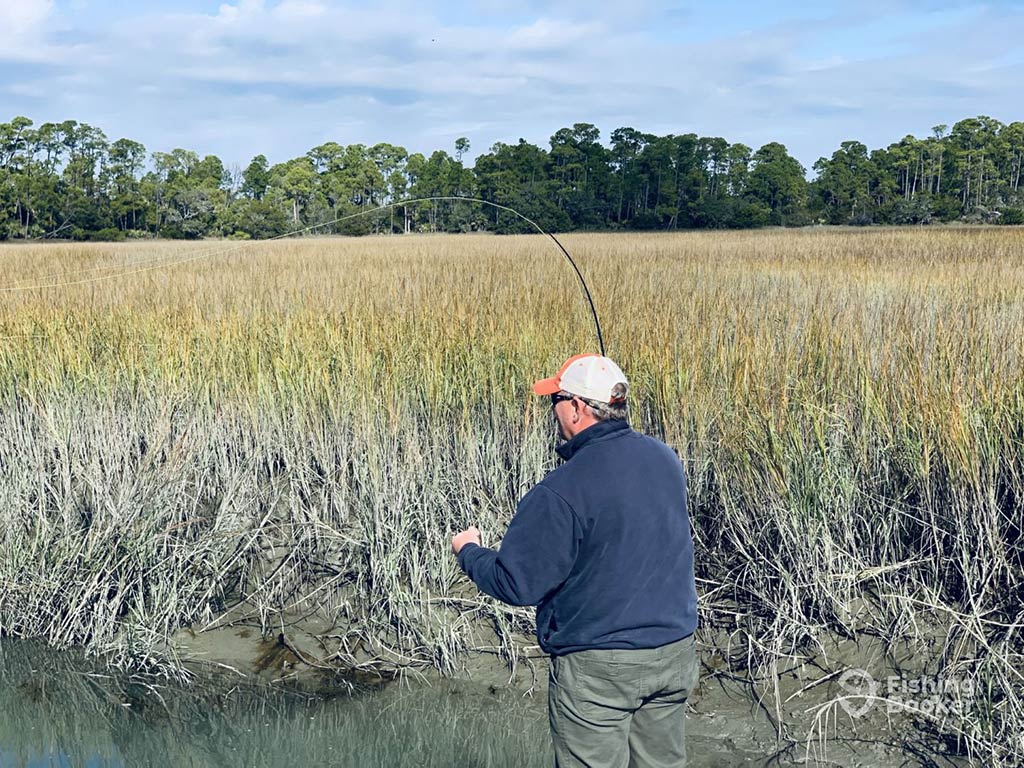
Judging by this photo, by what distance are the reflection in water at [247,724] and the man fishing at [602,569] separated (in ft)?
4.23

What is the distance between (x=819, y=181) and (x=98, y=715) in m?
57.7

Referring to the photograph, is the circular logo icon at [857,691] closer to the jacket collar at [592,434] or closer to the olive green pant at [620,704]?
the olive green pant at [620,704]

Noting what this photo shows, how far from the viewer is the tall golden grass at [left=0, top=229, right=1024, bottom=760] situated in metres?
3.91

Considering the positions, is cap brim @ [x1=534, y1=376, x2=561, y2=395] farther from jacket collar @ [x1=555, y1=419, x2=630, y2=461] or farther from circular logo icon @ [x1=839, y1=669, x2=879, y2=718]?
circular logo icon @ [x1=839, y1=669, x2=879, y2=718]

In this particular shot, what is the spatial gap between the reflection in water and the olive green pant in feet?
3.83

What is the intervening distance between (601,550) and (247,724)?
217 centimetres

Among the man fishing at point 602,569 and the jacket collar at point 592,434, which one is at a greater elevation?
the jacket collar at point 592,434

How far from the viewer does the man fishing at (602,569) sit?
229 cm

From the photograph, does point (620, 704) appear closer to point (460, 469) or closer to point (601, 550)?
point (601, 550)

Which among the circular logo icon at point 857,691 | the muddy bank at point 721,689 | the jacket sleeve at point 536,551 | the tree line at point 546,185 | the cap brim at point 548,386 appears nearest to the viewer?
the jacket sleeve at point 536,551

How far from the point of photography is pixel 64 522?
4715 millimetres

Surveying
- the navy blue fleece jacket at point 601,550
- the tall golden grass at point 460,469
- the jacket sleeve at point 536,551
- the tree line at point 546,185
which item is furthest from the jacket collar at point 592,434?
the tree line at point 546,185

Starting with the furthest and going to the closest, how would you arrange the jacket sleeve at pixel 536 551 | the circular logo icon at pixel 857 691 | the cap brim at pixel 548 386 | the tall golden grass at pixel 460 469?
the tall golden grass at pixel 460 469, the circular logo icon at pixel 857 691, the cap brim at pixel 548 386, the jacket sleeve at pixel 536 551

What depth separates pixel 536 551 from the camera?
229 centimetres
